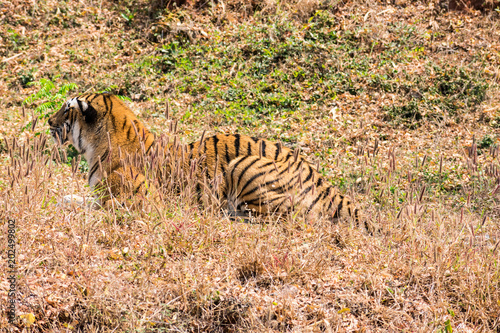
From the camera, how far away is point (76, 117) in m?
5.11

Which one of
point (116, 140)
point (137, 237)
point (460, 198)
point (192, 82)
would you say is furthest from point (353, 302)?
point (192, 82)

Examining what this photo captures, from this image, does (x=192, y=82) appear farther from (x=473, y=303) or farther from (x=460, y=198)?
(x=473, y=303)

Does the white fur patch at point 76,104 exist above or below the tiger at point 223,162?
above

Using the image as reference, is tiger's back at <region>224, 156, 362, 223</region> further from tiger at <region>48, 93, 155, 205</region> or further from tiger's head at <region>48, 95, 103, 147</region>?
tiger's head at <region>48, 95, 103, 147</region>

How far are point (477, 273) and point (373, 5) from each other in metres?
7.90

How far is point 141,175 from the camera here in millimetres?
4355

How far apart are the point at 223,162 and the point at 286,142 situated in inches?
105

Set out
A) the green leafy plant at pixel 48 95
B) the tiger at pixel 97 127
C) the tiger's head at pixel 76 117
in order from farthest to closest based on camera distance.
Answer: the green leafy plant at pixel 48 95 → the tiger's head at pixel 76 117 → the tiger at pixel 97 127

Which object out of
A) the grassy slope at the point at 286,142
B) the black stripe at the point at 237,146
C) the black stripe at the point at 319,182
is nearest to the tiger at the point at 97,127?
the grassy slope at the point at 286,142

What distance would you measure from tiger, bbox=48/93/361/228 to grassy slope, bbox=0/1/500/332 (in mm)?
387

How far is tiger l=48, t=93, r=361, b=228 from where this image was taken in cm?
459

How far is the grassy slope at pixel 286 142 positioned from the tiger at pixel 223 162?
0.39 meters

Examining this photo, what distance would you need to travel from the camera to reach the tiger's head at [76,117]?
5031 mm

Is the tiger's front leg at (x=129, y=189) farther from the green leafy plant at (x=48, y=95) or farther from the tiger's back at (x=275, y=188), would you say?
the green leafy plant at (x=48, y=95)
